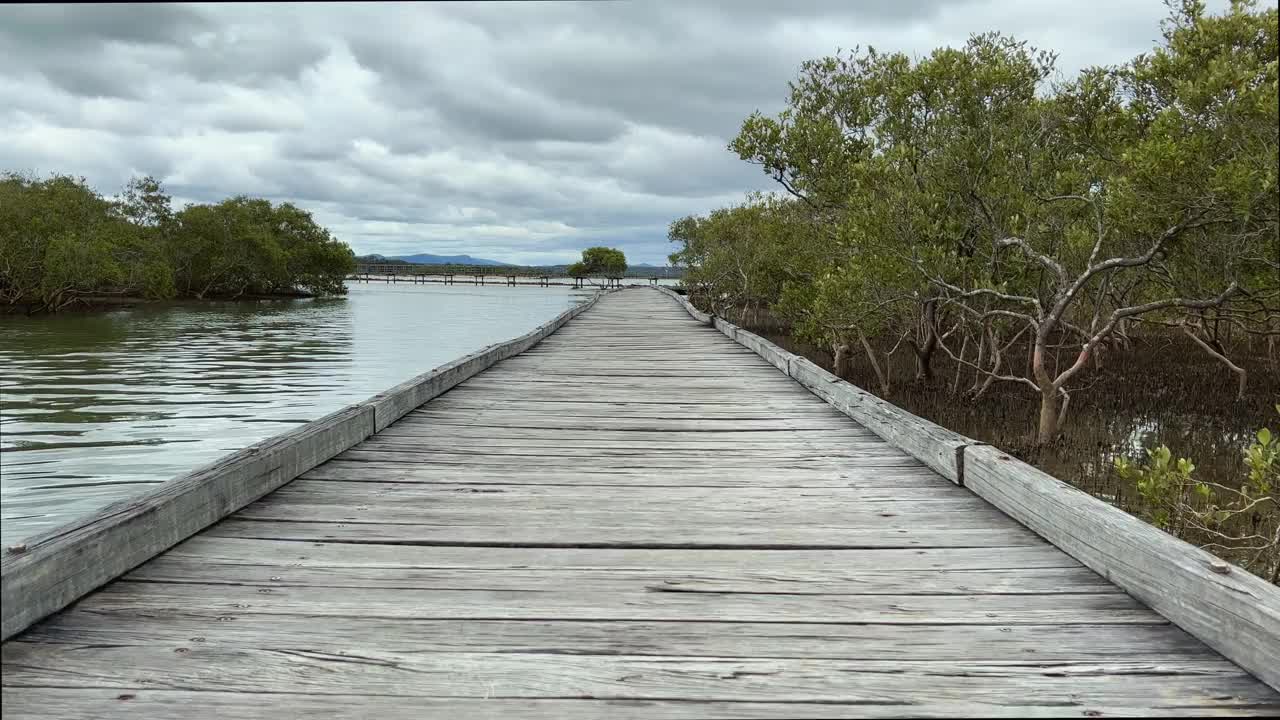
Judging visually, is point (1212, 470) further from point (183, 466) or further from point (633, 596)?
point (183, 466)

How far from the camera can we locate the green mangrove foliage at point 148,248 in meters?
33.5

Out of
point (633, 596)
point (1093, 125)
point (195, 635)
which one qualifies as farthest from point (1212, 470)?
point (195, 635)

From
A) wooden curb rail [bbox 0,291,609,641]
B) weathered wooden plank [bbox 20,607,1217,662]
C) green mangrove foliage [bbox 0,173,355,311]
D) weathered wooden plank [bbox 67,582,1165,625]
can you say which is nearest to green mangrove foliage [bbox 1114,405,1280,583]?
weathered wooden plank [bbox 67,582,1165,625]

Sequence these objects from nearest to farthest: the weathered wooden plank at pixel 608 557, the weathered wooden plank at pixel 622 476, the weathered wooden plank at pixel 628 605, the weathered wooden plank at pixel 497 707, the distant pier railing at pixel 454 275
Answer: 1. the weathered wooden plank at pixel 497 707
2. the weathered wooden plank at pixel 628 605
3. the weathered wooden plank at pixel 608 557
4. the weathered wooden plank at pixel 622 476
5. the distant pier railing at pixel 454 275

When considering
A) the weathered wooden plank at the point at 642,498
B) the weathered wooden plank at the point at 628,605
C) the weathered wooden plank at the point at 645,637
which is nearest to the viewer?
the weathered wooden plank at the point at 645,637

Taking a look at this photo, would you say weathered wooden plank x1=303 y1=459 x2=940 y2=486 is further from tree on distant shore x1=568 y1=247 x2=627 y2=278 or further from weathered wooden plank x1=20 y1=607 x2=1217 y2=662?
tree on distant shore x1=568 y1=247 x2=627 y2=278

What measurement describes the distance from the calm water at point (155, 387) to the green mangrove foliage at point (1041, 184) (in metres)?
7.43

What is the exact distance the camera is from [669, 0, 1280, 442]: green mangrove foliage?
6.58m

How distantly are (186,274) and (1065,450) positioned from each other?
162ft

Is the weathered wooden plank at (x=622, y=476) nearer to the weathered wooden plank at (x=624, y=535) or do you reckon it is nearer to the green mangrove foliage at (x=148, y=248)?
the weathered wooden plank at (x=624, y=535)

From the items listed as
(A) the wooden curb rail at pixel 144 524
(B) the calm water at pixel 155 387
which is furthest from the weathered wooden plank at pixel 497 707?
(B) the calm water at pixel 155 387

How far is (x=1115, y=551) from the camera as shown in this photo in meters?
2.83

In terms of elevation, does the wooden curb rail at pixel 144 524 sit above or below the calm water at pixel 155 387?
above

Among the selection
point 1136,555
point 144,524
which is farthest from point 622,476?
point 1136,555
